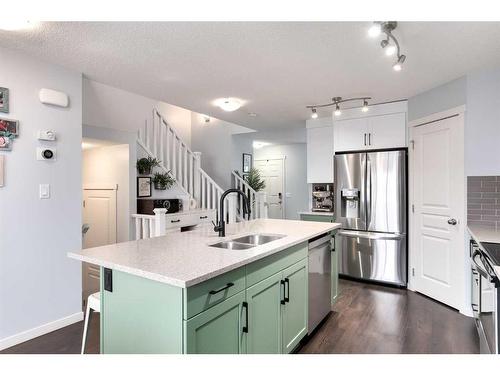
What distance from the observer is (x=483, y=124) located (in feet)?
9.21

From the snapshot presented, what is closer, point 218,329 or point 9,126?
point 218,329

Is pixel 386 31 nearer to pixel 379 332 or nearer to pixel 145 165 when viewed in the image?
pixel 379 332

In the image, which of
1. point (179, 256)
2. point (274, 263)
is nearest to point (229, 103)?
point (274, 263)

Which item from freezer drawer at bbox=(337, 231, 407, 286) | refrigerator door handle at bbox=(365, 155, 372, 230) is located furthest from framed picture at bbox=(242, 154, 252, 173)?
refrigerator door handle at bbox=(365, 155, 372, 230)

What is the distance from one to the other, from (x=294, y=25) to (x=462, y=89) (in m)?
1.95

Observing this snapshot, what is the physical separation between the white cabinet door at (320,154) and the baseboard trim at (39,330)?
340 cm

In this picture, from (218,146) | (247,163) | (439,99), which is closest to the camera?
(439,99)

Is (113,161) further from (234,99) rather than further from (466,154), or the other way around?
(466,154)

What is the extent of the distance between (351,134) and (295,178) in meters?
3.18

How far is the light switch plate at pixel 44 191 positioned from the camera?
8.18 ft

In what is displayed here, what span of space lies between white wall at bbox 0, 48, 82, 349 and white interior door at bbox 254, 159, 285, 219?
513 centimetres

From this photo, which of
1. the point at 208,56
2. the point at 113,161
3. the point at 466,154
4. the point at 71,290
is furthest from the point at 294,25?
the point at 113,161

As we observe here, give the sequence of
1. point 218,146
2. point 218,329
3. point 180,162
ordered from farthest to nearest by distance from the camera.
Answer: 1. point 218,146
2. point 180,162
3. point 218,329

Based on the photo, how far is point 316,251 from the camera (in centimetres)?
249
